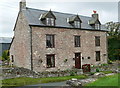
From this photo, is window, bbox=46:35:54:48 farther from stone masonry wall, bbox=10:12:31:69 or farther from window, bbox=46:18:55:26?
stone masonry wall, bbox=10:12:31:69

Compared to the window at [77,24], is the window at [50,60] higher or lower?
lower

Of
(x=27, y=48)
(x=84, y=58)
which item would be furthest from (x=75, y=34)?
(x=27, y=48)

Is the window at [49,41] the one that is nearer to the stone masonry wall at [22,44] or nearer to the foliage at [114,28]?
the stone masonry wall at [22,44]

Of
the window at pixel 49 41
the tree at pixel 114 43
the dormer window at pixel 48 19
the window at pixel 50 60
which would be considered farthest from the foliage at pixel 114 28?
the window at pixel 50 60

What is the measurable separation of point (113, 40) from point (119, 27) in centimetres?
384

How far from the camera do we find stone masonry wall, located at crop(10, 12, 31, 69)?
23891 millimetres

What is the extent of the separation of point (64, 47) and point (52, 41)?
2.32 meters

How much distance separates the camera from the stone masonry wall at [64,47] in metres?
23.6

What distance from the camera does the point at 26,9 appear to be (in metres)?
25.9

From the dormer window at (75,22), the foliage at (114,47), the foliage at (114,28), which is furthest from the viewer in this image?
the foliage at (114,28)

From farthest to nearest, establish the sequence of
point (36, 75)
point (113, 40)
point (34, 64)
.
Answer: point (113, 40) < point (34, 64) < point (36, 75)

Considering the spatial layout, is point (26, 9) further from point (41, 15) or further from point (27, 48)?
point (27, 48)

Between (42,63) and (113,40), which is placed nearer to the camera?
(42,63)

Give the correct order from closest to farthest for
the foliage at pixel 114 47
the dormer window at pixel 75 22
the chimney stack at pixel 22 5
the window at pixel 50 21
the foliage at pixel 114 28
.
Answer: the window at pixel 50 21
the chimney stack at pixel 22 5
the dormer window at pixel 75 22
the foliage at pixel 114 47
the foliage at pixel 114 28
